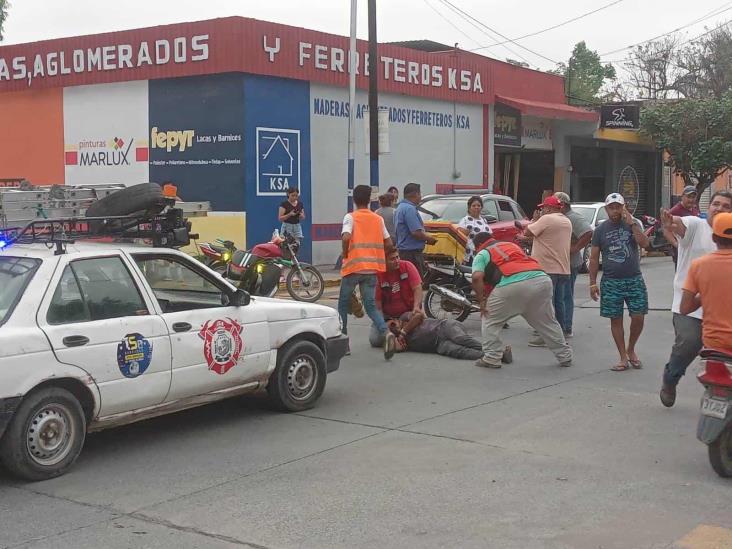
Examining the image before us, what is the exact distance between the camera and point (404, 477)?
5852 mm

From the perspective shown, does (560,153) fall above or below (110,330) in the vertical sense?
above

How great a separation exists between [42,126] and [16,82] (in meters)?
1.29

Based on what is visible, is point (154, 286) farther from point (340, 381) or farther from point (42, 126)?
point (42, 126)

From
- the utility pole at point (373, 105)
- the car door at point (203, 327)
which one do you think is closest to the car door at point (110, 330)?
the car door at point (203, 327)

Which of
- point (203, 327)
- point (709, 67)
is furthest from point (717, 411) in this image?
point (709, 67)

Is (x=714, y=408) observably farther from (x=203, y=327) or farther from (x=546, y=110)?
(x=546, y=110)

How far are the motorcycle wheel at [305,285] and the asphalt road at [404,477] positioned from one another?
6547 millimetres

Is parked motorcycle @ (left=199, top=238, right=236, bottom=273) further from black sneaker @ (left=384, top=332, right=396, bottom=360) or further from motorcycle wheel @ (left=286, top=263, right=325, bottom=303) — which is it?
black sneaker @ (left=384, top=332, right=396, bottom=360)

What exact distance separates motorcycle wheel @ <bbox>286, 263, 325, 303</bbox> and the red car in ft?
7.08

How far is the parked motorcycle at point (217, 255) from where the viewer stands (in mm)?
15383

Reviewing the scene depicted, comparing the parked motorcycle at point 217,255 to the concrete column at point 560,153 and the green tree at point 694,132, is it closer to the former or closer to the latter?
the concrete column at point 560,153

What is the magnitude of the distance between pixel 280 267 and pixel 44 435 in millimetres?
9050

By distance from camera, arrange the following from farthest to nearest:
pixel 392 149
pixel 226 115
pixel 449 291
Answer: pixel 392 149 → pixel 226 115 → pixel 449 291

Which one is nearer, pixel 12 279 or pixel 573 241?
pixel 12 279
